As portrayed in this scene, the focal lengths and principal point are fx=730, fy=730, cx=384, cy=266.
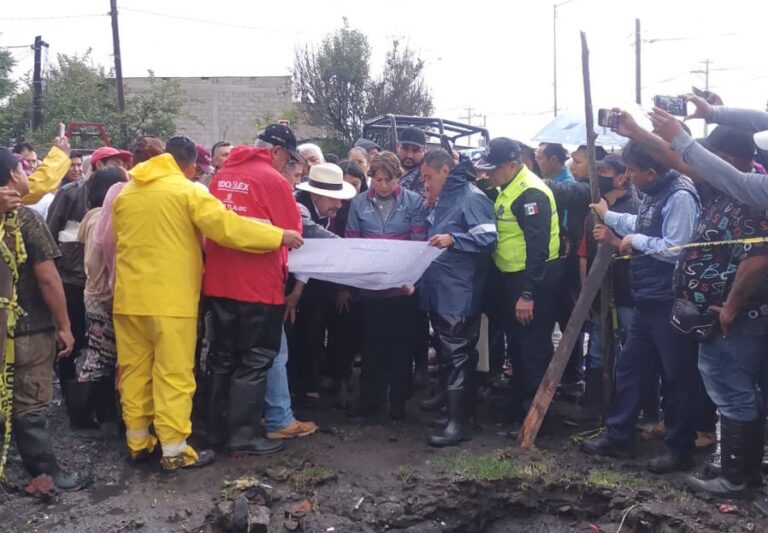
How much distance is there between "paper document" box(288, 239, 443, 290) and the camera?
5.23 meters

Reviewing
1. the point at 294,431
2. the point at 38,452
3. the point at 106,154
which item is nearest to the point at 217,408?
the point at 294,431

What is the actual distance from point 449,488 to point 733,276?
2.13m

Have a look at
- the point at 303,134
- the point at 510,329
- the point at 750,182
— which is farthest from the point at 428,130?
the point at 303,134

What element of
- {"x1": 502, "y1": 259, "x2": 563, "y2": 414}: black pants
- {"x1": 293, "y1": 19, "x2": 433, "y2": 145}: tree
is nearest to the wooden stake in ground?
{"x1": 502, "y1": 259, "x2": 563, "y2": 414}: black pants

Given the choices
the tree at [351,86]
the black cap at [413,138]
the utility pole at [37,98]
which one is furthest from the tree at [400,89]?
the black cap at [413,138]

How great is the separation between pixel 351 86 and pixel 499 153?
21257 mm

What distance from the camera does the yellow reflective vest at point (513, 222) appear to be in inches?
213

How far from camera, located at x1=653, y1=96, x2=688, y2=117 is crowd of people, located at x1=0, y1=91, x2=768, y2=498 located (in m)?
0.10

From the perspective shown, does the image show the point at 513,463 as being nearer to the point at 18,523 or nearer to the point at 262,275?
the point at 262,275

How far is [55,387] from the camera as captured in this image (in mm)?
6992

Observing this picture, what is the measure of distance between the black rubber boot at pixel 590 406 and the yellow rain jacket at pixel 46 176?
13.9ft

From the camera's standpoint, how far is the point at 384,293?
573cm

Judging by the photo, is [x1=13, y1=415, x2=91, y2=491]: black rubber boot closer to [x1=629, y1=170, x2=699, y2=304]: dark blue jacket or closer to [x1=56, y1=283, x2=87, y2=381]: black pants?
[x1=56, y1=283, x2=87, y2=381]: black pants

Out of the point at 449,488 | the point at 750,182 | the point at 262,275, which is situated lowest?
the point at 449,488
